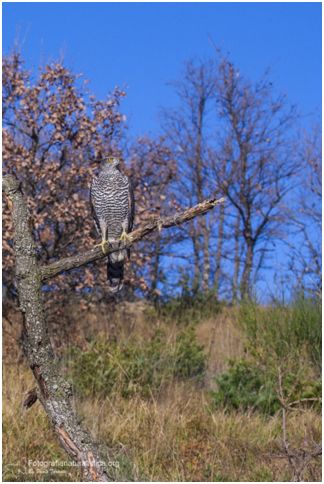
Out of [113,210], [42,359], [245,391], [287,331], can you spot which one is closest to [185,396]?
[245,391]

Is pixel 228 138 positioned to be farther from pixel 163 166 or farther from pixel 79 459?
pixel 79 459

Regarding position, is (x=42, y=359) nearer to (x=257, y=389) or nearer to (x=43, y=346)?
(x=43, y=346)

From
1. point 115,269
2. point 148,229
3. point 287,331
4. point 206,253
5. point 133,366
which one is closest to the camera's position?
point 148,229

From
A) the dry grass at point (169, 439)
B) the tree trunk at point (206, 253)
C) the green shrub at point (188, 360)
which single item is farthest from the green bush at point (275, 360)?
the tree trunk at point (206, 253)

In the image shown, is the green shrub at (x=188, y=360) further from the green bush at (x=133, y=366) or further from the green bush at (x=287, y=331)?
the green bush at (x=287, y=331)

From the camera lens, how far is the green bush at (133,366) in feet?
25.7

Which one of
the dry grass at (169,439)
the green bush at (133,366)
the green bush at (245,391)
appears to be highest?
the green bush at (133,366)

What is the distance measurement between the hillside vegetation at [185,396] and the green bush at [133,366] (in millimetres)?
16

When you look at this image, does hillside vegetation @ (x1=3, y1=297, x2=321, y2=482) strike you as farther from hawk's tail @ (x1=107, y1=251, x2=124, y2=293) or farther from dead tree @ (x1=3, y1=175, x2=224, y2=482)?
hawk's tail @ (x1=107, y1=251, x2=124, y2=293)

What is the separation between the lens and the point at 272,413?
25.4ft

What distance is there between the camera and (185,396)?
25.6 feet

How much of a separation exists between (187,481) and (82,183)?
15.2 ft

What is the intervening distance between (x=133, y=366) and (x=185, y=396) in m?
0.63

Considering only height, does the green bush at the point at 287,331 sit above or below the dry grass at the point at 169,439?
above
